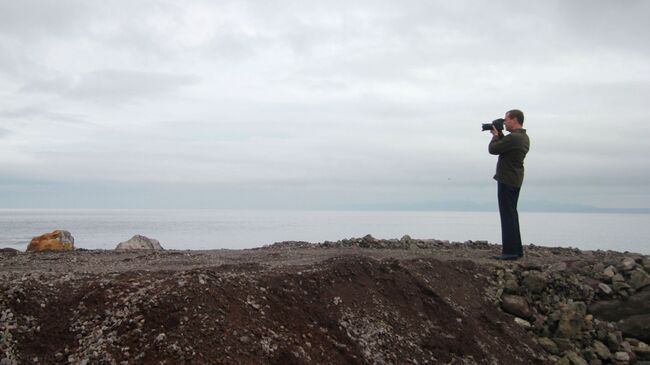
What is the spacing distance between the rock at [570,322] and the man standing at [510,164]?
217 cm

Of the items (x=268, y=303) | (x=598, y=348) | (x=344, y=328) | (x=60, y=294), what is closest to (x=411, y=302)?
(x=344, y=328)

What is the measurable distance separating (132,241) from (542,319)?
9814 mm

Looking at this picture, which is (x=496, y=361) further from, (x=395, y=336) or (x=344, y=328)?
(x=344, y=328)

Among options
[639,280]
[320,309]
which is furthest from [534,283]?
[320,309]

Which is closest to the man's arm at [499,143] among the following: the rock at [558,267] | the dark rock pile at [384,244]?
the rock at [558,267]

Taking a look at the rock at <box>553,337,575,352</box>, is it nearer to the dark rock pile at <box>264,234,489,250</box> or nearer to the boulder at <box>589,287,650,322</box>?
the boulder at <box>589,287,650,322</box>

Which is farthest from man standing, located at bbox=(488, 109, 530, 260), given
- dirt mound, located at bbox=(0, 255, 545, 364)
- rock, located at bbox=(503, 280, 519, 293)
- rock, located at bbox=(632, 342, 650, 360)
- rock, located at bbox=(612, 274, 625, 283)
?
rock, located at bbox=(632, 342, 650, 360)

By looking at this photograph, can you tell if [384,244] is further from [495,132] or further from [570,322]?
[570,322]

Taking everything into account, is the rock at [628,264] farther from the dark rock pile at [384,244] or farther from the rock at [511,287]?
the dark rock pile at [384,244]

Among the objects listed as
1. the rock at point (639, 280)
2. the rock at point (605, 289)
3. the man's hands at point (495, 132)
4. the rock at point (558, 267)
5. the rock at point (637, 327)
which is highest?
the man's hands at point (495, 132)

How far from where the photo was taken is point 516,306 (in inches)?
379

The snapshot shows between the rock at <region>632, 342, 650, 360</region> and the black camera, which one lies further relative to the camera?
the black camera

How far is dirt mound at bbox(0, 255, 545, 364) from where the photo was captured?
5684 millimetres

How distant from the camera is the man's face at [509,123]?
1144 cm
